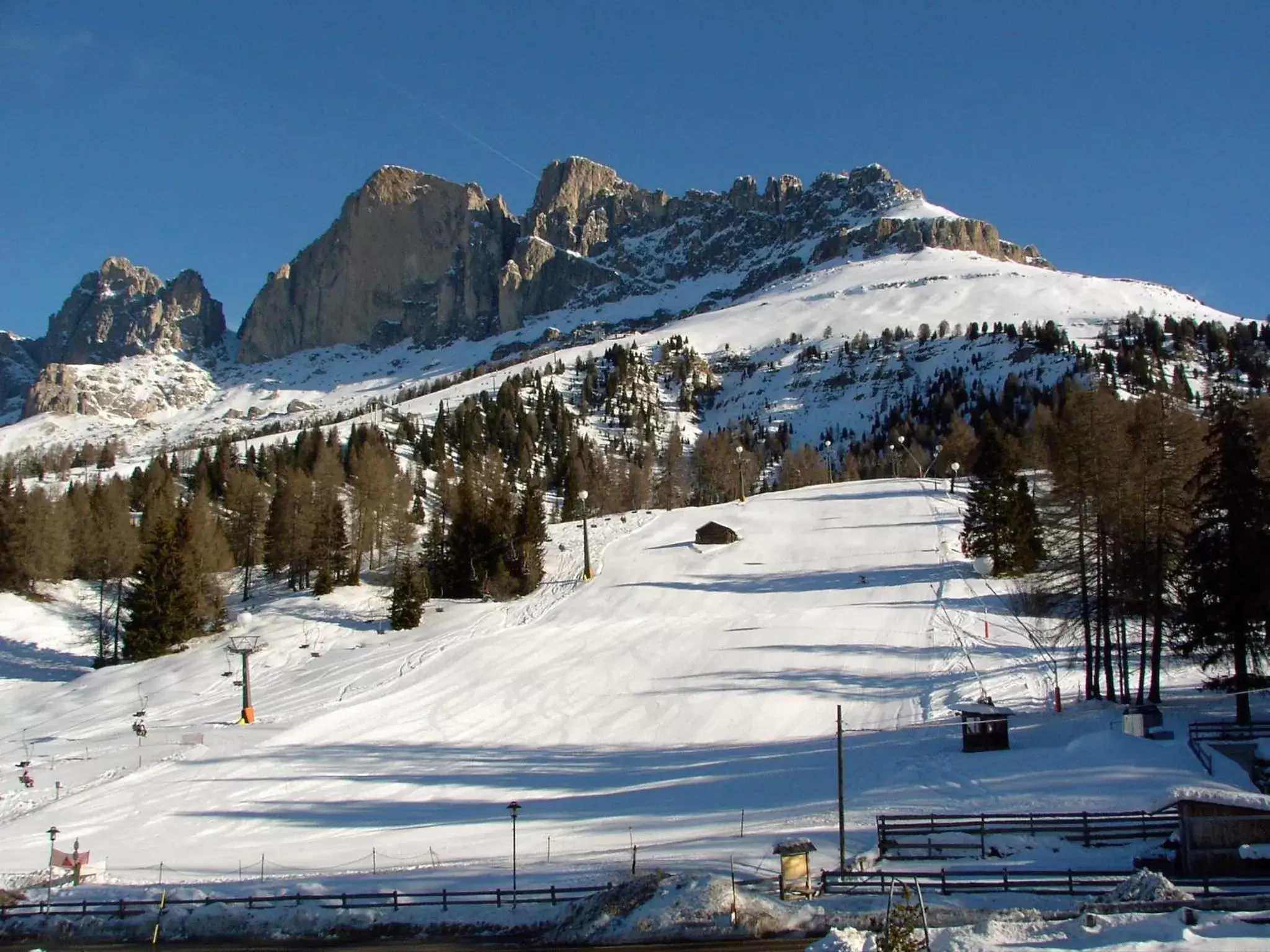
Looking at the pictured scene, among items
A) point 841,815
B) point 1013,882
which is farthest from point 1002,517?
point 841,815

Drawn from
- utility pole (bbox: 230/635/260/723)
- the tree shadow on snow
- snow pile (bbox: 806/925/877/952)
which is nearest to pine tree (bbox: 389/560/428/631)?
utility pole (bbox: 230/635/260/723)

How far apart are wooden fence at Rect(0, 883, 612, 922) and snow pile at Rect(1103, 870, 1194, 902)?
943cm

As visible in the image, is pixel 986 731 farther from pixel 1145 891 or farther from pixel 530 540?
pixel 530 540

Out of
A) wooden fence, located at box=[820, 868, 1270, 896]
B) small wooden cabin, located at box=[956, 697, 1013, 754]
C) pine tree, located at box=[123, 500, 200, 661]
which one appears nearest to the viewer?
wooden fence, located at box=[820, 868, 1270, 896]

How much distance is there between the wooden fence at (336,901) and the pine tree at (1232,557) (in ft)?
67.6

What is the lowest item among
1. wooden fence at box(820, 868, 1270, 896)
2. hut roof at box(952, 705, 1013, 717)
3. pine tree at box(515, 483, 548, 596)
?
wooden fence at box(820, 868, 1270, 896)

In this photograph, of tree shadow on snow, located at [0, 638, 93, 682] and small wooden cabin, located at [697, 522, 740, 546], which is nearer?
tree shadow on snow, located at [0, 638, 93, 682]

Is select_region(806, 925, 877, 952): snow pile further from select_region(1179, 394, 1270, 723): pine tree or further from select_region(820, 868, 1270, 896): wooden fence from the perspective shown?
select_region(1179, 394, 1270, 723): pine tree

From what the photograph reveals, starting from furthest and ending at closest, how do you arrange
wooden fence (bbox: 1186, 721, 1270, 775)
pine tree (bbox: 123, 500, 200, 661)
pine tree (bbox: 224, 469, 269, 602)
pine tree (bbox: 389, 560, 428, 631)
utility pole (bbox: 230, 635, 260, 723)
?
1. pine tree (bbox: 224, 469, 269, 602)
2. pine tree (bbox: 123, 500, 200, 661)
3. pine tree (bbox: 389, 560, 428, 631)
4. utility pole (bbox: 230, 635, 260, 723)
5. wooden fence (bbox: 1186, 721, 1270, 775)

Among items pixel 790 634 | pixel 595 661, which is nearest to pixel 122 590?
pixel 595 661

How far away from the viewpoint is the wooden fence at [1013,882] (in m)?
17.2

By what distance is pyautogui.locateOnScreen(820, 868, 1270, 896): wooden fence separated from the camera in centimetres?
1717

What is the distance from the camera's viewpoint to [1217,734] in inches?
1045

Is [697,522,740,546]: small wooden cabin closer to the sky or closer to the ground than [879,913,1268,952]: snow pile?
closer to the sky
